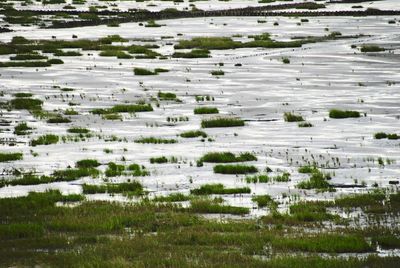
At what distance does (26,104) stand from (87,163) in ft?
42.8

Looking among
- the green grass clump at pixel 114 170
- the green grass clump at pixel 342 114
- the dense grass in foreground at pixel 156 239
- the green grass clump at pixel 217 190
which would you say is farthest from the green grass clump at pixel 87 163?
the green grass clump at pixel 342 114

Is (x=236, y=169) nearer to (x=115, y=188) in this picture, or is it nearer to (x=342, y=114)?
(x=115, y=188)

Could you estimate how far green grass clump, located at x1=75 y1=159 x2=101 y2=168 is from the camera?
75.6 ft

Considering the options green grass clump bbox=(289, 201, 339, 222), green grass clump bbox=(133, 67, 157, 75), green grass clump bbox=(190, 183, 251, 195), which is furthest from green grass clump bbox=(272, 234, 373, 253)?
green grass clump bbox=(133, 67, 157, 75)

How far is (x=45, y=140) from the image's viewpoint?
26969 millimetres

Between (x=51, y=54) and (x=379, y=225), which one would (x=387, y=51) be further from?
(x=379, y=225)

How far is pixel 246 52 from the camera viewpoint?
58.2 meters

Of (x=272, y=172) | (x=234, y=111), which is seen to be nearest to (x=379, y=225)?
(x=272, y=172)

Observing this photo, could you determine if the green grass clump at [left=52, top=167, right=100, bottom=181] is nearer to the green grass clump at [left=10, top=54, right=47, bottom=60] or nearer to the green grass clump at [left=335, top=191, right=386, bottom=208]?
the green grass clump at [left=335, top=191, right=386, bottom=208]

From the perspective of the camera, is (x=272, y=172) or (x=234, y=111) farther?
(x=234, y=111)

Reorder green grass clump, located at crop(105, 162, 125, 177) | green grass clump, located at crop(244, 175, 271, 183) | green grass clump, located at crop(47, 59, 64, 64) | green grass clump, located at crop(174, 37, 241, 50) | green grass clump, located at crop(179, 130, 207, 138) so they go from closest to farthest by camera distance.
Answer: green grass clump, located at crop(244, 175, 271, 183) < green grass clump, located at crop(105, 162, 125, 177) < green grass clump, located at crop(179, 130, 207, 138) < green grass clump, located at crop(47, 59, 64, 64) < green grass clump, located at crop(174, 37, 241, 50)

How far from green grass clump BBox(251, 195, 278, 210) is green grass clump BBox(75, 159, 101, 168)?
20.6 ft

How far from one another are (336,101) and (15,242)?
22693mm

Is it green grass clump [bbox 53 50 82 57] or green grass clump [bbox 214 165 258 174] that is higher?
green grass clump [bbox 214 165 258 174]
